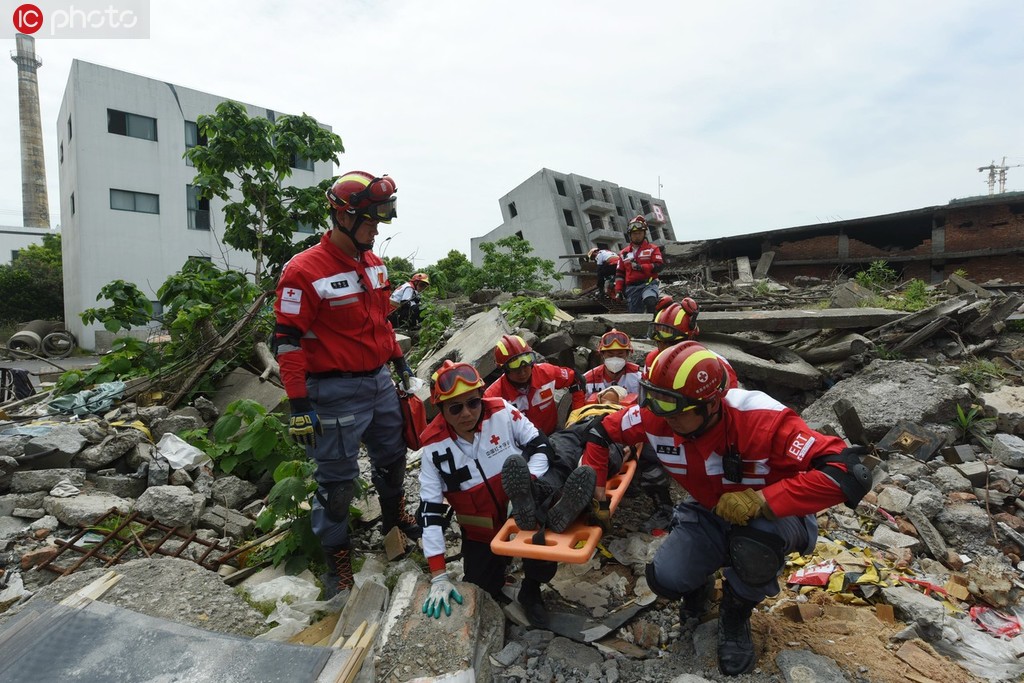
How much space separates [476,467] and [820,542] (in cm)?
215

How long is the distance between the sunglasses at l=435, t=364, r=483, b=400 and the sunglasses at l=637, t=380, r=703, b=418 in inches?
34.5

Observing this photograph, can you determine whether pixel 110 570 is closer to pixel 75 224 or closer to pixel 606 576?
pixel 606 576

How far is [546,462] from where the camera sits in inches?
107

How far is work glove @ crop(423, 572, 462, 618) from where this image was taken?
7.80 ft

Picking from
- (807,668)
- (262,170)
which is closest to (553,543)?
(807,668)

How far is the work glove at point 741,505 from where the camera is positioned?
2164 mm

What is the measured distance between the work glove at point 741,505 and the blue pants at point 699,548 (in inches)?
10.8

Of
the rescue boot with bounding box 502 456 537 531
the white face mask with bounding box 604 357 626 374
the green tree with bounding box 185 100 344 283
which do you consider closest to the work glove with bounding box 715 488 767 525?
the rescue boot with bounding box 502 456 537 531

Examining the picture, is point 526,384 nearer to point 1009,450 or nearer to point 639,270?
point 1009,450

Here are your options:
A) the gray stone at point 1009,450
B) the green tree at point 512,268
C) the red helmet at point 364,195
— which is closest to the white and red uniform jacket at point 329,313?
the red helmet at point 364,195

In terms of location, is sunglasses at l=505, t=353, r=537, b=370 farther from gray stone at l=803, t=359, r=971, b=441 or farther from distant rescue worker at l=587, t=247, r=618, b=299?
distant rescue worker at l=587, t=247, r=618, b=299

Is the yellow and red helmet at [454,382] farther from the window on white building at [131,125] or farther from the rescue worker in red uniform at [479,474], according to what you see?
the window on white building at [131,125]

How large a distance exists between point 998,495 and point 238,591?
4.65 metres

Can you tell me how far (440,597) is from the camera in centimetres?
241
